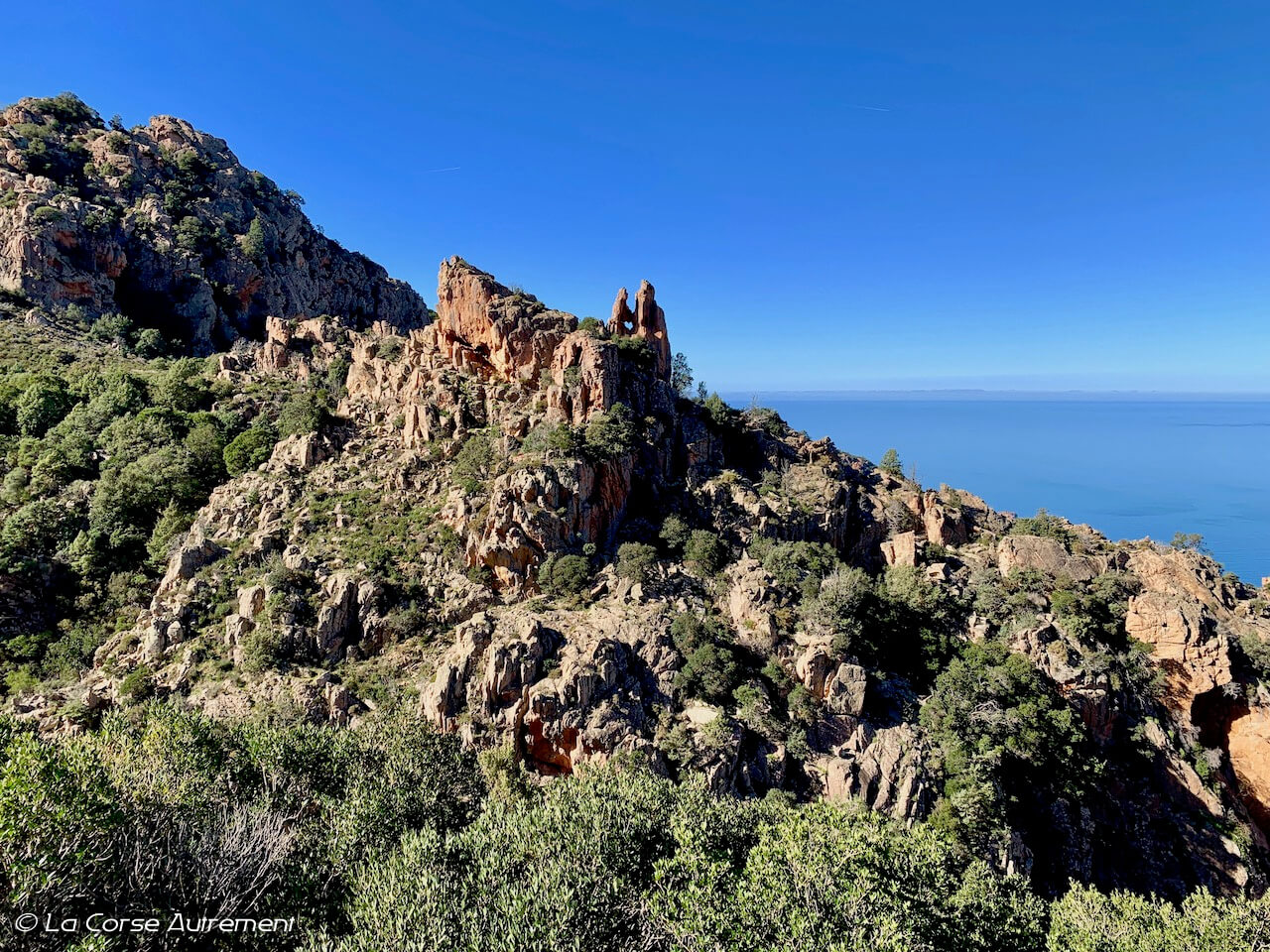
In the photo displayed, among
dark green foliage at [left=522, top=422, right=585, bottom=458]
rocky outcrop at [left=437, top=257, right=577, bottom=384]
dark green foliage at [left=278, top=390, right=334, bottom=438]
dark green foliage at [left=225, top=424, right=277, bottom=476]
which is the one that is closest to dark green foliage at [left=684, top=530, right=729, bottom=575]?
dark green foliage at [left=522, top=422, right=585, bottom=458]

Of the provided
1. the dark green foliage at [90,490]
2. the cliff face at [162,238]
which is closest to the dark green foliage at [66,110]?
the cliff face at [162,238]

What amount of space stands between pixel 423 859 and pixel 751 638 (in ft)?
66.1

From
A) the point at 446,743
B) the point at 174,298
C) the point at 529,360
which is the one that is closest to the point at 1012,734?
the point at 446,743

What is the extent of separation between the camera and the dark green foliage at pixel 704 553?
37.4 meters

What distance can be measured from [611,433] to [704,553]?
35.0 feet

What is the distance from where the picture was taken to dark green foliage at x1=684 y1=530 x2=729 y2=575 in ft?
123

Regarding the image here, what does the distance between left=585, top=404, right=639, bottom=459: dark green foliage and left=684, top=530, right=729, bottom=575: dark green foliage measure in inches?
319

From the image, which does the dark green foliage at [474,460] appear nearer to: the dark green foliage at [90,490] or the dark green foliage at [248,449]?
the dark green foliage at [248,449]

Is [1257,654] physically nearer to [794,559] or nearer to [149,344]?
[794,559]

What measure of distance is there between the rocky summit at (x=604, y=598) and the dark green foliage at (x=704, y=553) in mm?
231

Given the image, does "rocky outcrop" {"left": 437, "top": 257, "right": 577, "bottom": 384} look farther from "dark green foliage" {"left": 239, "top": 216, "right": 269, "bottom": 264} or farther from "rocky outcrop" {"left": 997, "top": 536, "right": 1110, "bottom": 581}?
"dark green foliage" {"left": 239, "top": 216, "right": 269, "bottom": 264}

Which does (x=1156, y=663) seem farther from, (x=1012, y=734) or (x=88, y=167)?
(x=88, y=167)

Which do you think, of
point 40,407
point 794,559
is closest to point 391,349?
point 40,407

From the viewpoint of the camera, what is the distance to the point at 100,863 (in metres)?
14.1
